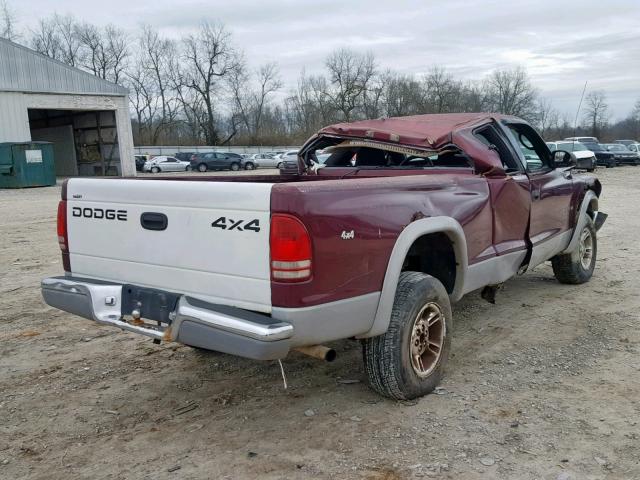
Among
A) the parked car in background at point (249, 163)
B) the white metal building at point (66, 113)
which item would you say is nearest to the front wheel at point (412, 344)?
the white metal building at point (66, 113)

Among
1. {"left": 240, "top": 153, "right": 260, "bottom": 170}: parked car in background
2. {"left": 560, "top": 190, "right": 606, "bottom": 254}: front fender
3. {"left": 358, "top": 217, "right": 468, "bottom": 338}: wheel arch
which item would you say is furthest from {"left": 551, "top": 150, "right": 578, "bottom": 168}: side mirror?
{"left": 240, "top": 153, "right": 260, "bottom": 170}: parked car in background

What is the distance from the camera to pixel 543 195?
5.43m

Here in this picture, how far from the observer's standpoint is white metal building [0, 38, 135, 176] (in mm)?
28719

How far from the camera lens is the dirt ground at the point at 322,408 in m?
3.14

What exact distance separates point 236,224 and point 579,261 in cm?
482

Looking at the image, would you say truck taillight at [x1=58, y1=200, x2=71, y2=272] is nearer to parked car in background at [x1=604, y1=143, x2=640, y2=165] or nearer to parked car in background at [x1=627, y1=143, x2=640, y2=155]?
parked car in background at [x1=604, y1=143, x2=640, y2=165]

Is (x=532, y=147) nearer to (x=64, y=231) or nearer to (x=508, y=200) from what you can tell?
(x=508, y=200)

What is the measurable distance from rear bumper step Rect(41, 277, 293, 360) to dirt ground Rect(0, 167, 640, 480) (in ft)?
2.18

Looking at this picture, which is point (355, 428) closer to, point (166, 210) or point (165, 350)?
point (166, 210)

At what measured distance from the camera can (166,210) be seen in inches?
132

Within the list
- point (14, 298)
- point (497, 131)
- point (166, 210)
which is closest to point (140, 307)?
point (166, 210)

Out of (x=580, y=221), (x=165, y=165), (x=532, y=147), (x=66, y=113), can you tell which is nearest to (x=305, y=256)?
(x=532, y=147)

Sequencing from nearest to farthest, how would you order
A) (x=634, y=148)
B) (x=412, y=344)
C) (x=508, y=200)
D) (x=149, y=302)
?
1. (x=149, y=302)
2. (x=412, y=344)
3. (x=508, y=200)
4. (x=634, y=148)

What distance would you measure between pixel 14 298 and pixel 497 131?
537cm
